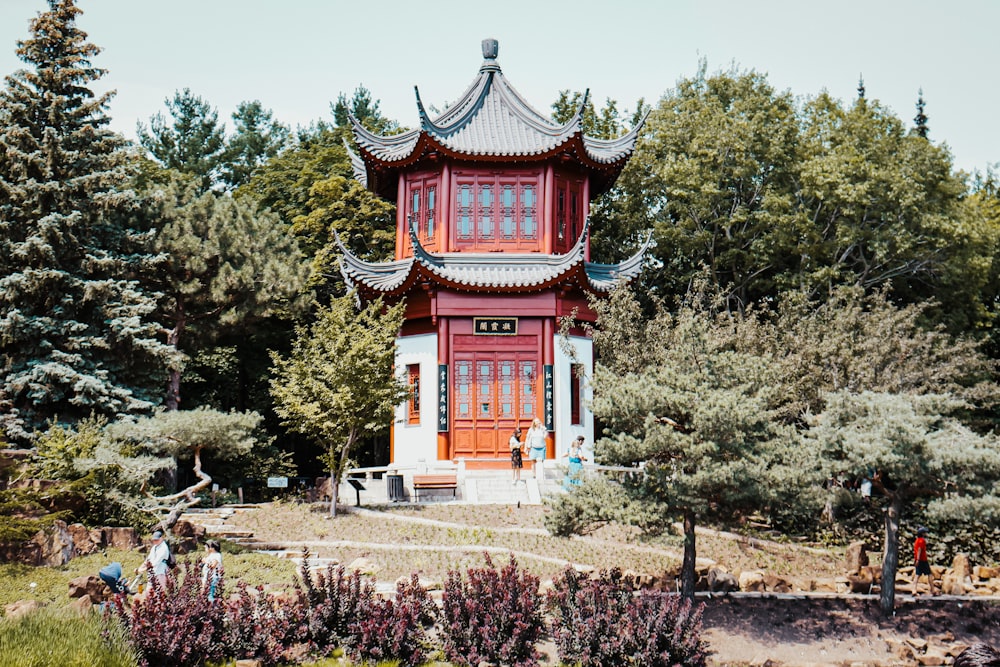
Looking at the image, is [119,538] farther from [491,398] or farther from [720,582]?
[491,398]

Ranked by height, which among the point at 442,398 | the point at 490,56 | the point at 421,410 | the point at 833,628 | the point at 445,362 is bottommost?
the point at 833,628

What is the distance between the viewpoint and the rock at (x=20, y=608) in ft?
28.1

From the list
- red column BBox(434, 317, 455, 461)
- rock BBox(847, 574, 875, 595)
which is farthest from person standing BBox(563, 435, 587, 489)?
rock BBox(847, 574, 875, 595)

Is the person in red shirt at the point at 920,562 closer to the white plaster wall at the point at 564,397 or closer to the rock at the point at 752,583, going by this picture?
the rock at the point at 752,583

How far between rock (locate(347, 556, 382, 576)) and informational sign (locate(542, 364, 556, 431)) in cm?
829

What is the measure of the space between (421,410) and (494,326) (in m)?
2.59

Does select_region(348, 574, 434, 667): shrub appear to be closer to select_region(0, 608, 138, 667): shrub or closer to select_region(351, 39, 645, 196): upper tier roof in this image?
select_region(0, 608, 138, 667): shrub

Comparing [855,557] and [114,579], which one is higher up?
[114,579]

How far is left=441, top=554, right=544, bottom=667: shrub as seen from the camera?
939 cm

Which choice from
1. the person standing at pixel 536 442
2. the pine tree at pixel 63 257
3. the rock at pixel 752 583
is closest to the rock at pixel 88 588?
the pine tree at pixel 63 257

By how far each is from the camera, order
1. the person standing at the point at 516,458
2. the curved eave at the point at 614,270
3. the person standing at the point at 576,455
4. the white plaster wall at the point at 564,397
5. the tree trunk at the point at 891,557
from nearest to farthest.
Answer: the tree trunk at the point at 891,557 → the person standing at the point at 576,455 → the person standing at the point at 516,458 → the white plaster wall at the point at 564,397 → the curved eave at the point at 614,270

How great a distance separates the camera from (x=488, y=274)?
2103cm

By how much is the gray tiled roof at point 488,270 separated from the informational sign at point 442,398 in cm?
197

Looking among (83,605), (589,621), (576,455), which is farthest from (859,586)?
(83,605)
